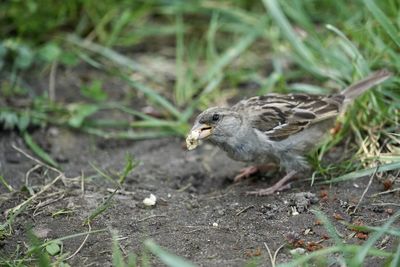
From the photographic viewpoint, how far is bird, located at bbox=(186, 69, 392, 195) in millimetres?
4770


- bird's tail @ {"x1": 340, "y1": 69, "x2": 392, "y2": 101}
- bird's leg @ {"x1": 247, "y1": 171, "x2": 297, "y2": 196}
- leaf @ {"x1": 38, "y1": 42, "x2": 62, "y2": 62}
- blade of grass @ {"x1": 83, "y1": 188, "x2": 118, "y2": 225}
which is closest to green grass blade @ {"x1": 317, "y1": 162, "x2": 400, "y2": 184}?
bird's leg @ {"x1": 247, "y1": 171, "x2": 297, "y2": 196}

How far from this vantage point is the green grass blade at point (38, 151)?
16.6 ft

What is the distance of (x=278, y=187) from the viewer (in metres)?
4.78

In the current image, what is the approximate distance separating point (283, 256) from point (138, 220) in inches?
41.4

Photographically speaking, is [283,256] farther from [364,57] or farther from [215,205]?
[364,57]

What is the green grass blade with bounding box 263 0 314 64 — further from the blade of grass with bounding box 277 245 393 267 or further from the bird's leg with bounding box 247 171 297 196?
the blade of grass with bounding box 277 245 393 267

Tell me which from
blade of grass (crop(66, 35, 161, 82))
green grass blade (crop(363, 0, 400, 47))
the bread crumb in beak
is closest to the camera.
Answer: the bread crumb in beak

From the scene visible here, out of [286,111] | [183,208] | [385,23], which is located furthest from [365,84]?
[183,208]

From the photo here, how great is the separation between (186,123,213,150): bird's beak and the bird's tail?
47.5 inches

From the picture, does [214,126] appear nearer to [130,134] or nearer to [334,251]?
[130,134]

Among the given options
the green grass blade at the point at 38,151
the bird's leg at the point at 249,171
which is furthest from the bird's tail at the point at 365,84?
the green grass blade at the point at 38,151

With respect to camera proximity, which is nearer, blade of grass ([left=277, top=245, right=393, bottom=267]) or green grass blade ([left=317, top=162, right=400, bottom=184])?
blade of grass ([left=277, top=245, right=393, bottom=267])

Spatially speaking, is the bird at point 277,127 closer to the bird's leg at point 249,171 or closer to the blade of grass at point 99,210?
the bird's leg at point 249,171

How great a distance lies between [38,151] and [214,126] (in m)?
1.49
